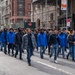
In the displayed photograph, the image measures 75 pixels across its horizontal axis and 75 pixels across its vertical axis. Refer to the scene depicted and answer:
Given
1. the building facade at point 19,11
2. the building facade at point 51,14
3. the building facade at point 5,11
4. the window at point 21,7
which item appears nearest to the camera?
the building facade at point 51,14

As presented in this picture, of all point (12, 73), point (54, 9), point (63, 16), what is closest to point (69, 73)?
point (12, 73)

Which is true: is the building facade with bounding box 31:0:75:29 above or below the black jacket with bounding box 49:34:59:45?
above

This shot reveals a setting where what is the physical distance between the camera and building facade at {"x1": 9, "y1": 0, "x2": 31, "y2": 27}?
86.0 meters

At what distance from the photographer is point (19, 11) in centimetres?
8719

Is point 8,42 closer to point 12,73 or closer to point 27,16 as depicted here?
point 12,73

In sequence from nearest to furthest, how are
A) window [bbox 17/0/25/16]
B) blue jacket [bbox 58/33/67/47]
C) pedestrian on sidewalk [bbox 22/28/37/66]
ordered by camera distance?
pedestrian on sidewalk [bbox 22/28/37/66], blue jacket [bbox 58/33/67/47], window [bbox 17/0/25/16]

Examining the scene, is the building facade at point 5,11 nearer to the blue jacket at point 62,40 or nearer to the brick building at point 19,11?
the brick building at point 19,11

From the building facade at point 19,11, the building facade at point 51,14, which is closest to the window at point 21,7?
the building facade at point 19,11

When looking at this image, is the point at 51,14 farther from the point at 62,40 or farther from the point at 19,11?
the point at 19,11

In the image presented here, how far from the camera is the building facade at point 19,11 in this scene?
86025 millimetres

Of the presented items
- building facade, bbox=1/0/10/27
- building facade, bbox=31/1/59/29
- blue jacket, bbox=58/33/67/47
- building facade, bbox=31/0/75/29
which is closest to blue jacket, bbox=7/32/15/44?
blue jacket, bbox=58/33/67/47

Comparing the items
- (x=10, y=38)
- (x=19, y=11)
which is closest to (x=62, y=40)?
(x=10, y=38)

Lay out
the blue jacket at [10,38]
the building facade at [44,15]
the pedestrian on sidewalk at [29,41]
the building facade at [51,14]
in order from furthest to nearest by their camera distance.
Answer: the building facade at [44,15], the building facade at [51,14], the blue jacket at [10,38], the pedestrian on sidewalk at [29,41]

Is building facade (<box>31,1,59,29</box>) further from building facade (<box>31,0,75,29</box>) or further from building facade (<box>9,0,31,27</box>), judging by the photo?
building facade (<box>9,0,31,27</box>)
